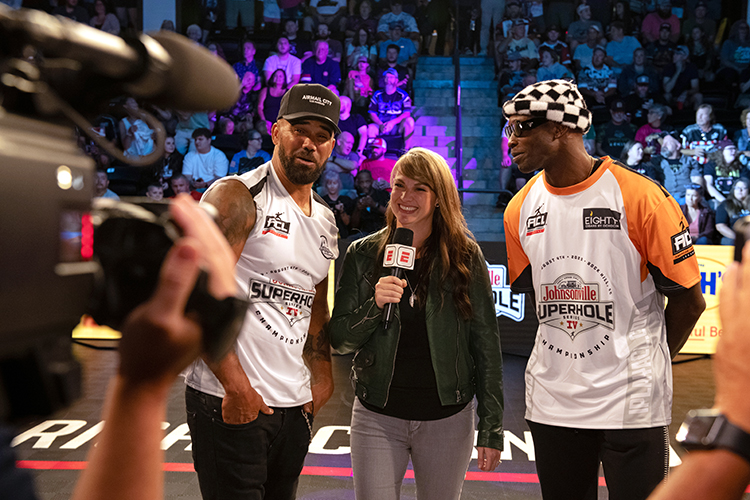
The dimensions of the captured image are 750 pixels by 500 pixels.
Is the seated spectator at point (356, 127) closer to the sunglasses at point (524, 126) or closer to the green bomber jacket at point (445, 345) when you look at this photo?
the sunglasses at point (524, 126)

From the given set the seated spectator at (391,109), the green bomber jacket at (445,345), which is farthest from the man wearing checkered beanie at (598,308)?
the seated spectator at (391,109)

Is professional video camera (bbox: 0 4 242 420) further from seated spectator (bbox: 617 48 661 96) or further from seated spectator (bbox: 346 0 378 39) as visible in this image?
seated spectator (bbox: 346 0 378 39)

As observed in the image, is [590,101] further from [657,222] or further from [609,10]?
[657,222]

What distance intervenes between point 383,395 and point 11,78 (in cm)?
206

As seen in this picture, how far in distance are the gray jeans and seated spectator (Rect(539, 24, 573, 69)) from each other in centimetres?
1060

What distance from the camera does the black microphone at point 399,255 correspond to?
248 cm

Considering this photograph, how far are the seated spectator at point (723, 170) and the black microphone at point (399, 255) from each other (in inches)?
349

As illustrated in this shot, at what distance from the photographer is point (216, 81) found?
0.79 m

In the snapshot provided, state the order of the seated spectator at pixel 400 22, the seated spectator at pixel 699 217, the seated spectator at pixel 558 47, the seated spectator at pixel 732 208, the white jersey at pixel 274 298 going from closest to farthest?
the white jersey at pixel 274 298
the seated spectator at pixel 732 208
the seated spectator at pixel 699 217
the seated spectator at pixel 558 47
the seated spectator at pixel 400 22

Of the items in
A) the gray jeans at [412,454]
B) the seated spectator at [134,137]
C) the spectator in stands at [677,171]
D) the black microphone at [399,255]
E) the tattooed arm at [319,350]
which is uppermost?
the seated spectator at [134,137]

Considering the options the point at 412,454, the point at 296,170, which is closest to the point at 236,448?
the point at 412,454

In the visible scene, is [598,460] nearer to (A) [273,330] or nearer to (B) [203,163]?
(A) [273,330]

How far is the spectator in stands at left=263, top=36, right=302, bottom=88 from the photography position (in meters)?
11.5

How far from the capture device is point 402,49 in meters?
11.9
